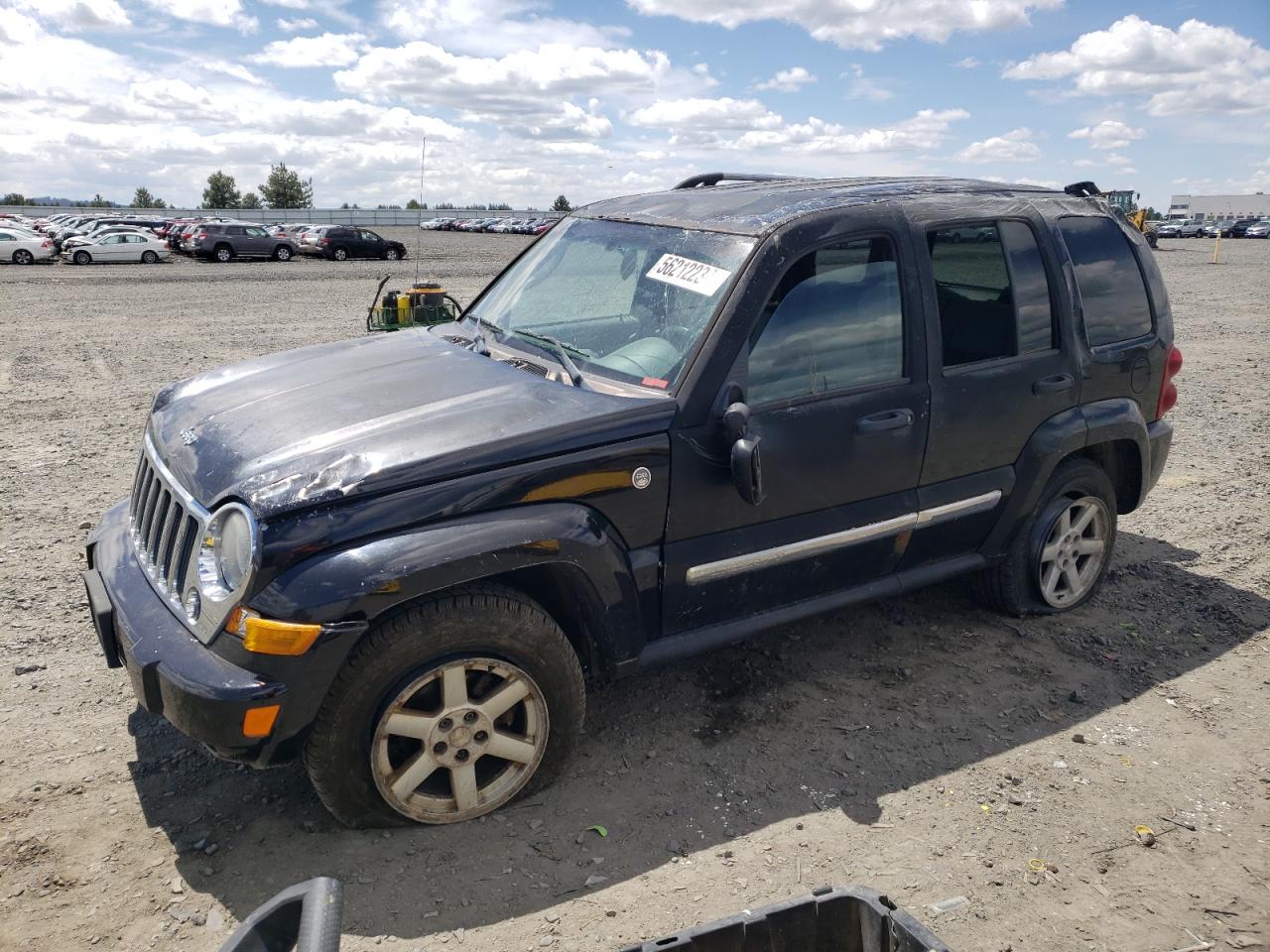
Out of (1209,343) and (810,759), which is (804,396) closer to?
(810,759)

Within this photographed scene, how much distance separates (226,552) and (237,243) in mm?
35961

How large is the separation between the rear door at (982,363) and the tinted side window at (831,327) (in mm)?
199

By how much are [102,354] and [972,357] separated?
39.3 feet

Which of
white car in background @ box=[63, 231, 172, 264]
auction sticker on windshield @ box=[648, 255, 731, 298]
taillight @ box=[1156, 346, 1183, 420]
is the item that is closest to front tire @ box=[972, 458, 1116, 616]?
taillight @ box=[1156, 346, 1183, 420]

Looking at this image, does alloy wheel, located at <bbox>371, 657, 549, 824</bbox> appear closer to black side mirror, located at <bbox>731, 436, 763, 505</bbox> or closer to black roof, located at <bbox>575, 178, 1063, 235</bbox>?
black side mirror, located at <bbox>731, 436, 763, 505</bbox>

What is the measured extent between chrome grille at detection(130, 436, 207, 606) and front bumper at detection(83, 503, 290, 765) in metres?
0.08

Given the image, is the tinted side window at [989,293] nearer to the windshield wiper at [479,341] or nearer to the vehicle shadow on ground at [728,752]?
the vehicle shadow on ground at [728,752]

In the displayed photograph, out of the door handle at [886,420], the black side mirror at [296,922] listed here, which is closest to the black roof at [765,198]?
the door handle at [886,420]

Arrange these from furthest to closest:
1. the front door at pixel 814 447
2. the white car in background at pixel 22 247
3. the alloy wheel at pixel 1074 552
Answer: the white car in background at pixel 22 247
the alloy wheel at pixel 1074 552
the front door at pixel 814 447

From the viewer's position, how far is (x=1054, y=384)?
449 centimetres

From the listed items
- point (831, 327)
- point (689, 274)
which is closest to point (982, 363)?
point (831, 327)

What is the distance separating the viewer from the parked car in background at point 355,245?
36844 millimetres

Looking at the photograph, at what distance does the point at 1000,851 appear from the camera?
10.7 ft

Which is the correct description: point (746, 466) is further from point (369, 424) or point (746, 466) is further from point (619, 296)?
point (369, 424)
